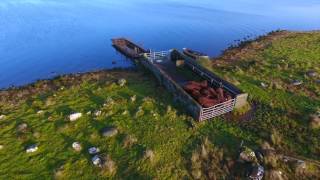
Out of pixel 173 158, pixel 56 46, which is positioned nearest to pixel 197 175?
pixel 173 158

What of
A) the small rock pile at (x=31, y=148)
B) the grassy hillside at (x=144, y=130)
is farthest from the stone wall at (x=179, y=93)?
the small rock pile at (x=31, y=148)

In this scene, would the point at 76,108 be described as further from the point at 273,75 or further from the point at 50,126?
the point at 273,75

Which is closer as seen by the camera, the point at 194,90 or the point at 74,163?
the point at 74,163

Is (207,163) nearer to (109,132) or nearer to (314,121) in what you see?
(109,132)

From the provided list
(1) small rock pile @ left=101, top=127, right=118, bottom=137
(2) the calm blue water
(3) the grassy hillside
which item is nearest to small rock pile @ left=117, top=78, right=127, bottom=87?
(3) the grassy hillside

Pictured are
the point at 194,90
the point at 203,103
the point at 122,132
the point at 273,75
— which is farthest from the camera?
the point at 273,75

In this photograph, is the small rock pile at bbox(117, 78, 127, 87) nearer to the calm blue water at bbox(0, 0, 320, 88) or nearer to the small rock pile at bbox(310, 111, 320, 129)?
the calm blue water at bbox(0, 0, 320, 88)

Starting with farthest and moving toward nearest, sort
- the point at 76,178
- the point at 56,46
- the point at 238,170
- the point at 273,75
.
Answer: the point at 56,46 < the point at 273,75 < the point at 238,170 < the point at 76,178

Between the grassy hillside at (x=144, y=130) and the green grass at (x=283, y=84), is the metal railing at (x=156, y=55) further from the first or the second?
the green grass at (x=283, y=84)
